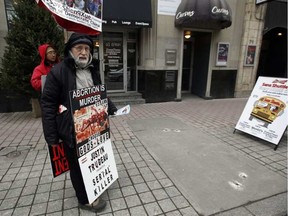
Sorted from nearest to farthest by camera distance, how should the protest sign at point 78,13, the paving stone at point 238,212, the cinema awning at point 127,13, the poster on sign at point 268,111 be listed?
the protest sign at point 78,13
the paving stone at point 238,212
the poster on sign at point 268,111
the cinema awning at point 127,13

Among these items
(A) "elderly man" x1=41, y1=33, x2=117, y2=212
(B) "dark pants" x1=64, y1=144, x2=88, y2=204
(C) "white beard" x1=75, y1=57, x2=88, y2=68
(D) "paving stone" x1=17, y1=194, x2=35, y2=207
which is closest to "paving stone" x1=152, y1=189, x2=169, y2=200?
(B) "dark pants" x1=64, y1=144, x2=88, y2=204

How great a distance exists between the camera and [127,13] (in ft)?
20.9

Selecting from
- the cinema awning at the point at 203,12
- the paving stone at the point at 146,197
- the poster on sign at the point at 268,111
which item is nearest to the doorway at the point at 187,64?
the cinema awning at the point at 203,12

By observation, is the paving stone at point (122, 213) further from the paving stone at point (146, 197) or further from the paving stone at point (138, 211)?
the paving stone at point (146, 197)

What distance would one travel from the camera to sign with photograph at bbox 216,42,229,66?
313 inches

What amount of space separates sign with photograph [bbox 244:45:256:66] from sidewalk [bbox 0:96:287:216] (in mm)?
4758

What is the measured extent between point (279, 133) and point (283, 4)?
285 inches

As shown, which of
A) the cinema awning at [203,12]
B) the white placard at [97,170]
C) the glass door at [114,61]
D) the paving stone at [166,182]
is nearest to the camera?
the white placard at [97,170]

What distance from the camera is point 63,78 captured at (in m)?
1.94

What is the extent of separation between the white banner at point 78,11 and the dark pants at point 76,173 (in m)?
1.32

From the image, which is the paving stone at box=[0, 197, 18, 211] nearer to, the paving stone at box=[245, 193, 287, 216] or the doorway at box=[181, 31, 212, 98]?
the paving stone at box=[245, 193, 287, 216]

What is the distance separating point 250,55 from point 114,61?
552cm

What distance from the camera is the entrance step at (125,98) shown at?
717 centimetres

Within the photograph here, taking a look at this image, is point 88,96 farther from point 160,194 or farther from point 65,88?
point 160,194
